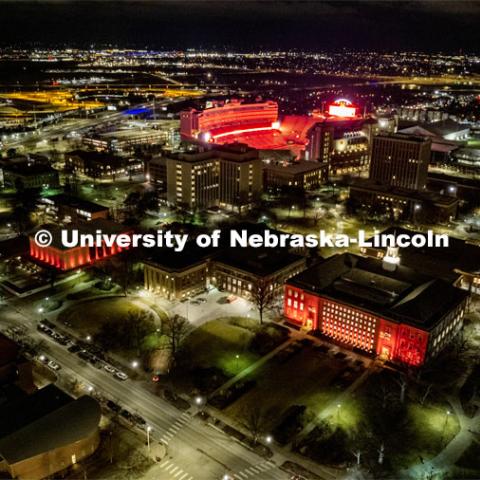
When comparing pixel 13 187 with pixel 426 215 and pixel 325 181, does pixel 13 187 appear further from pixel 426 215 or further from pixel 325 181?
pixel 426 215

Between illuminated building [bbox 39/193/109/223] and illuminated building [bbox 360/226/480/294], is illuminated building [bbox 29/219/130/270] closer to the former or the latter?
illuminated building [bbox 39/193/109/223]

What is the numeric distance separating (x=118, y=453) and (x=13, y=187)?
301 feet

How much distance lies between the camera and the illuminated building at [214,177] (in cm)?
11081

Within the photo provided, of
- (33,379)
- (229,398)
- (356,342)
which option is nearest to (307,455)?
(229,398)

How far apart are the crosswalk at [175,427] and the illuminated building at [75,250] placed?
3826 cm

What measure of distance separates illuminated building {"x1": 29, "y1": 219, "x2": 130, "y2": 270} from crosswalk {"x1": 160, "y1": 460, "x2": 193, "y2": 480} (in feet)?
141

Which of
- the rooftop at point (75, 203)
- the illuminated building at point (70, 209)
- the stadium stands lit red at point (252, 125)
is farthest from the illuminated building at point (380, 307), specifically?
the stadium stands lit red at point (252, 125)

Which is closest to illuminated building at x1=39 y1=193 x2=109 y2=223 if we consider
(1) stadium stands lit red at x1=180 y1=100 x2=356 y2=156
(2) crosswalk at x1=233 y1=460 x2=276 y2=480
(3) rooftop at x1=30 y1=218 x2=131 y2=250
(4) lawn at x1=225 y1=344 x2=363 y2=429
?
(3) rooftop at x1=30 y1=218 x2=131 y2=250

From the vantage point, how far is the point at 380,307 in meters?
62.2

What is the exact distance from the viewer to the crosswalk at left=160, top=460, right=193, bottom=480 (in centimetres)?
4419

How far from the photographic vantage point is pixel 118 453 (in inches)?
1829

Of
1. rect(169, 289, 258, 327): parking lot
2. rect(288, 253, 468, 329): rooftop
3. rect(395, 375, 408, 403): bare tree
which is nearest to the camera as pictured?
rect(395, 375, 408, 403): bare tree

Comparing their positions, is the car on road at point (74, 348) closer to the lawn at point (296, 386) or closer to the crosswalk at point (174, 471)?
the lawn at point (296, 386)

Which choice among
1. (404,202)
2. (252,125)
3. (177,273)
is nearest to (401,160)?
(404,202)
